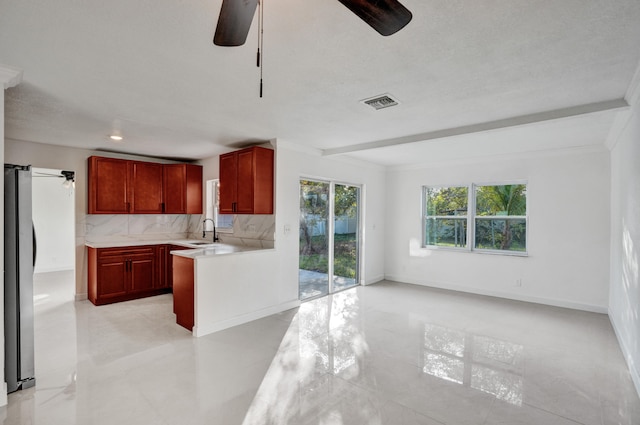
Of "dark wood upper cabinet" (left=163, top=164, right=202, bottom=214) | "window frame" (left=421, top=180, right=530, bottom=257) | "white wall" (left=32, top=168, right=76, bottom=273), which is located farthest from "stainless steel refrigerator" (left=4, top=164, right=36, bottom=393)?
"window frame" (left=421, top=180, right=530, bottom=257)

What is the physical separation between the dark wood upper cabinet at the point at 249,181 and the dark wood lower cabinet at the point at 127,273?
1.66m

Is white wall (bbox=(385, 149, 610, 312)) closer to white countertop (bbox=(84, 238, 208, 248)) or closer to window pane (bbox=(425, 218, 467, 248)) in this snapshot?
window pane (bbox=(425, 218, 467, 248))

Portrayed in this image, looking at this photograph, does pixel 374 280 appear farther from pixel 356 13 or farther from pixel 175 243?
pixel 356 13

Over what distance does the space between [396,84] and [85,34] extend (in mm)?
2138

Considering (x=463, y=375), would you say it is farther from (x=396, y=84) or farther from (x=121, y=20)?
(x=121, y=20)

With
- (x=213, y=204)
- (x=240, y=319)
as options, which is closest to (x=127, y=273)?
(x=213, y=204)

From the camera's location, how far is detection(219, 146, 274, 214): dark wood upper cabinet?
430 centimetres

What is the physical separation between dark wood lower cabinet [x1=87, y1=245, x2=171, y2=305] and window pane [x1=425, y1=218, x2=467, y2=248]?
491 centimetres

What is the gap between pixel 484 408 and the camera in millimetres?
2285

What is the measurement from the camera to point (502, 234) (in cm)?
538

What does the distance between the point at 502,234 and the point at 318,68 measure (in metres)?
4.61

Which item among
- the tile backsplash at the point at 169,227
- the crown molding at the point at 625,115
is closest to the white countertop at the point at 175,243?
the tile backsplash at the point at 169,227

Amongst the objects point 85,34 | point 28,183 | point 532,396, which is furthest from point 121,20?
point 532,396

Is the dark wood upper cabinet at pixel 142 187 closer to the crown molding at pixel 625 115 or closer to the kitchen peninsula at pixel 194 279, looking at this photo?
the kitchen peninsula at pixel 194 279
